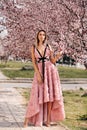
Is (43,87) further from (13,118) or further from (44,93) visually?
(13,118)

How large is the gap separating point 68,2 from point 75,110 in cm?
375

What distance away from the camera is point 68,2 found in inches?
543

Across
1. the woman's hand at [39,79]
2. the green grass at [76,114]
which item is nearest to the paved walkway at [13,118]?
the green grass at [76,114]

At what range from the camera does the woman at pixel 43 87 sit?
10.2 meters

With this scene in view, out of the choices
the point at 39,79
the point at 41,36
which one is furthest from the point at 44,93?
the point at 41,36

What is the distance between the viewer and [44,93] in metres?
10.1

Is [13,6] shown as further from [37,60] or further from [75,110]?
[37,60]

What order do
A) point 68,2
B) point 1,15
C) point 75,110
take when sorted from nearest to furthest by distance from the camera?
point 68,2 < point 75,110 < point 1,15

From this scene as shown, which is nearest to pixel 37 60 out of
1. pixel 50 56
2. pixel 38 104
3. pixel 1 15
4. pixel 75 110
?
pixel 50 56

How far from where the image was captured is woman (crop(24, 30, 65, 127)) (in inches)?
402

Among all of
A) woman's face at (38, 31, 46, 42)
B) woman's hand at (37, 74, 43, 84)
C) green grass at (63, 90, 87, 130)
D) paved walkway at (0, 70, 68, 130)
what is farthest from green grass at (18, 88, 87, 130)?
woman's face at (38, 31, 46, 42)

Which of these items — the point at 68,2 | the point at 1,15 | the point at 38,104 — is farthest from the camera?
the point at 1,15

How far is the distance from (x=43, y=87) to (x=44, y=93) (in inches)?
6.6

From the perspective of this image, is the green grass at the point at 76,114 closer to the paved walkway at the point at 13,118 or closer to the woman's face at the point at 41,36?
the paved walkway at the point at 13,118
